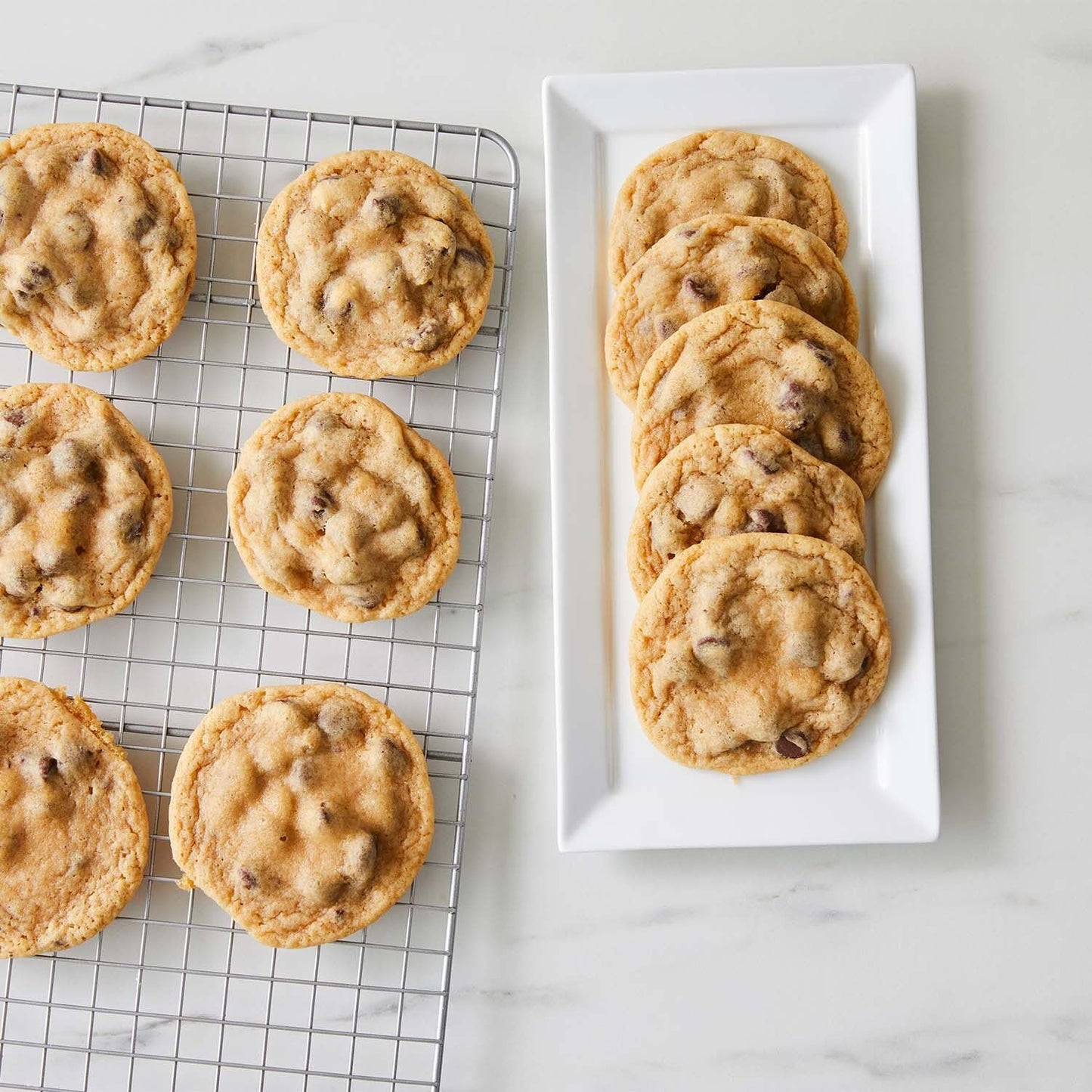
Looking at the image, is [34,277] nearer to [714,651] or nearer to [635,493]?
[635,493]

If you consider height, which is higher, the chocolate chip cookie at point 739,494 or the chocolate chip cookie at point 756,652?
the chocolate chip cookie at point 739,494

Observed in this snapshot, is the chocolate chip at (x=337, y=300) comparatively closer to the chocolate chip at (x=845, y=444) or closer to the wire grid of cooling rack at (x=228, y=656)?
the wire grid of cooling rack at (x=228, y=656)

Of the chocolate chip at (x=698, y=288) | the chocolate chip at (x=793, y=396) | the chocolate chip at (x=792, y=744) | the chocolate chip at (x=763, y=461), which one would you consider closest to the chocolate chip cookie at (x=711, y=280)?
Answer: the chocolate chip at (x=698, y=288)

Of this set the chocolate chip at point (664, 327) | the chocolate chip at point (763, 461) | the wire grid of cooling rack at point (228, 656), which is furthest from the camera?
the wire grid of cooling rack at point (228, 656)

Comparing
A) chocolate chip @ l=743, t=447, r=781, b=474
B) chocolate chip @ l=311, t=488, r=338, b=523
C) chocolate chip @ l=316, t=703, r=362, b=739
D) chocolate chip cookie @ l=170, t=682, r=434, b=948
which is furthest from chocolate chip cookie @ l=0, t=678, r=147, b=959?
chocolate chip @ l=743, t=447, r=781, b=474

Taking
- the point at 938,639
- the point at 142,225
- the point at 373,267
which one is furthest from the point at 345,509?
the point at 938,639

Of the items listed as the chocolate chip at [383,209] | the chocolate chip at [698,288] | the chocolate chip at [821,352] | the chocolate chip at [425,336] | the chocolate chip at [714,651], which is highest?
the chocolate chip at [383,209]

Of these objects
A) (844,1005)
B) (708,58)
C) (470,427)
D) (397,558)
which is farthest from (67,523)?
(844,1005)
